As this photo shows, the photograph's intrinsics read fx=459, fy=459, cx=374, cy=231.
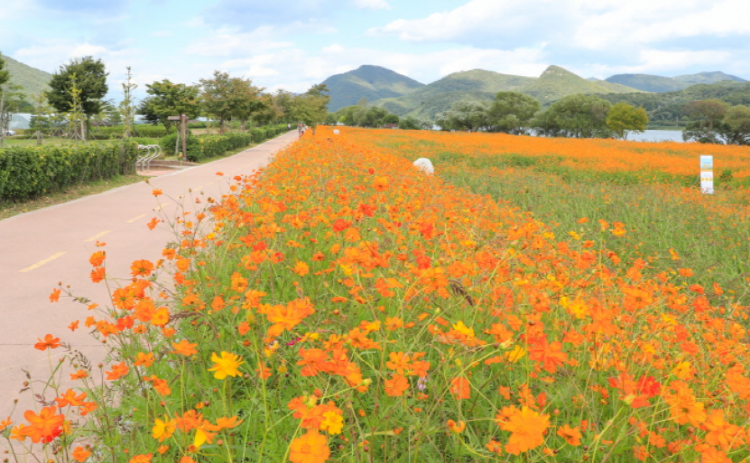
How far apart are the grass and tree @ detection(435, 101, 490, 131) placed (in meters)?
65.8

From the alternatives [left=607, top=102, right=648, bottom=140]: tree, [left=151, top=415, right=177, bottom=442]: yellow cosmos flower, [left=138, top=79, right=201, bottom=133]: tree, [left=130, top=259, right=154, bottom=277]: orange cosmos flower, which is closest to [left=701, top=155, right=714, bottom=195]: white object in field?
[left=130, top=259, right=154, bottom=277]: orange cosmos flower

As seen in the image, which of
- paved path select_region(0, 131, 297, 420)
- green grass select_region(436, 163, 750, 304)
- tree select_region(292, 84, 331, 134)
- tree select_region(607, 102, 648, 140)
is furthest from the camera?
tree select_region(607, 102, 648, 140)

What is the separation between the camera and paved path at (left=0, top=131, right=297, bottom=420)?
10.6ft

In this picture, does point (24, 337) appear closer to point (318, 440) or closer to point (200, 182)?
point (318, 440)

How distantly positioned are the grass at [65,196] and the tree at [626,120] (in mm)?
63668

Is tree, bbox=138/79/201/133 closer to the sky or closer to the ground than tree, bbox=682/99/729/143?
A: closer to the ground

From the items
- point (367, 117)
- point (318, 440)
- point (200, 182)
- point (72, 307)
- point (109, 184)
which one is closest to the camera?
point (318, 440)

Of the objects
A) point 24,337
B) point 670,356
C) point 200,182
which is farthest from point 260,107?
point 670,356

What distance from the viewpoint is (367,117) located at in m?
113

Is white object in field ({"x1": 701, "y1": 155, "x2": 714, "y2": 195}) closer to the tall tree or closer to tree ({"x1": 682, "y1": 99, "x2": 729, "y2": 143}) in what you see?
the tall tree

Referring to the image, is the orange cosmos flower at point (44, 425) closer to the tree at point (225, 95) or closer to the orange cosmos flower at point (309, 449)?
the orange cosmos flower at point (309, 449)

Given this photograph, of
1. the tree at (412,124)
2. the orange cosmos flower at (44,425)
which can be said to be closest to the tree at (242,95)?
the orange cosmos flower at (44,425)

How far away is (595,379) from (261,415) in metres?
1.47

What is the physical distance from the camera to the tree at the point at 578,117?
65.7m
